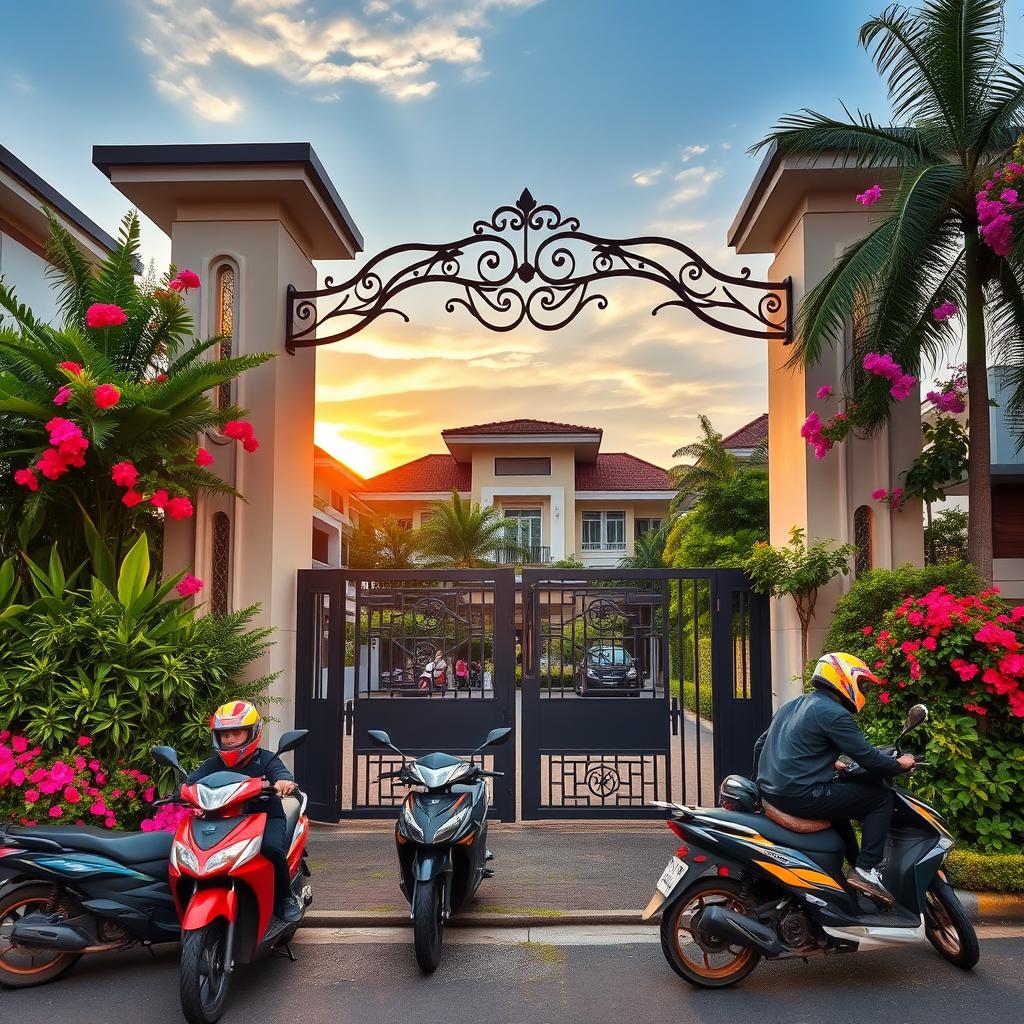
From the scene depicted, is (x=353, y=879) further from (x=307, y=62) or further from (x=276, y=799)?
(x=307, y=62)

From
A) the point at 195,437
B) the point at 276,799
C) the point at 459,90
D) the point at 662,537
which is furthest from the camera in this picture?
the point at 662,537

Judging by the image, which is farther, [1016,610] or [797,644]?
[797,644]

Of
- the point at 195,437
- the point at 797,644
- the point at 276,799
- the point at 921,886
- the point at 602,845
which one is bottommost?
the point at 602,845

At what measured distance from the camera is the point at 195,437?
8.75 m

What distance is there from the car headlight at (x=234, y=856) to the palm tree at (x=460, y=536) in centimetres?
3254

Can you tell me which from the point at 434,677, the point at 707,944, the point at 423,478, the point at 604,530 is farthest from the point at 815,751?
the point at 423,478

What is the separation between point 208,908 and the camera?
179 inches

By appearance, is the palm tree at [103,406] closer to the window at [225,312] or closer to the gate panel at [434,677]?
the window at [225,312]

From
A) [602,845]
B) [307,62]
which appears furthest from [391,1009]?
[307,62]

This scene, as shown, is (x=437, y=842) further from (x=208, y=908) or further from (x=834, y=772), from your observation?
(x=834, y=772)

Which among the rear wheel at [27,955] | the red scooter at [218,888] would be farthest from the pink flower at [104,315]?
the rear wheel at [27,955]

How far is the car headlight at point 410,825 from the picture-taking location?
5.43 metres

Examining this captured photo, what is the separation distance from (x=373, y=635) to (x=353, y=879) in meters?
2.53

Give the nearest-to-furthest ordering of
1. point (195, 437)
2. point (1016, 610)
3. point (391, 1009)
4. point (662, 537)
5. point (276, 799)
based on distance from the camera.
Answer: point (391, 1009), point (276, 799), point (1016, 610), point (195, 437), point (662, 537)
